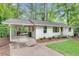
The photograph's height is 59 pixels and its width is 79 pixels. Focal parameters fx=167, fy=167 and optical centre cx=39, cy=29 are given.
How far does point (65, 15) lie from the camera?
3.32 meters

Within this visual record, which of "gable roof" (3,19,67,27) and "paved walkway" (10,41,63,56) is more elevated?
"gable roof" (3,19,67,27)

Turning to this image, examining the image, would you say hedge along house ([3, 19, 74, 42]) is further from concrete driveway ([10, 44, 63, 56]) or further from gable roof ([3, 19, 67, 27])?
concrete driveway ([10, 44, 63, 56])

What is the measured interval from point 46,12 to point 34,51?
809 millimetres

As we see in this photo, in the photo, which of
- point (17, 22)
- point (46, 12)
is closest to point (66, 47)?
point (46, 12)

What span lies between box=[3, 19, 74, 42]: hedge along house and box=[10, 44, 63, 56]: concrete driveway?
196mm

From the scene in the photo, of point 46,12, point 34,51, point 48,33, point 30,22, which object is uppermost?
point 46,12

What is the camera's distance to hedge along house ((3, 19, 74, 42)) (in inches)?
127

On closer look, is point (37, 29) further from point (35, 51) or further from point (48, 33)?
point (35, 51)

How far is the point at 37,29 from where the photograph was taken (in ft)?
10.9

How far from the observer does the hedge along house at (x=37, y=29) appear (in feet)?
10.6

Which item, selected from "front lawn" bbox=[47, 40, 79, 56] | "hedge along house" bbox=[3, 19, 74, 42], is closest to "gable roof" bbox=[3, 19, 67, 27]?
"hedge along house" bbox=[3, 19, 74, 42]

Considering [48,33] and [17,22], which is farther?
[48,33]

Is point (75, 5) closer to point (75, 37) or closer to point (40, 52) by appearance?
point (75, 37)

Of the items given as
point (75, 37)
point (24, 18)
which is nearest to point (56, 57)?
point (75, 37)
